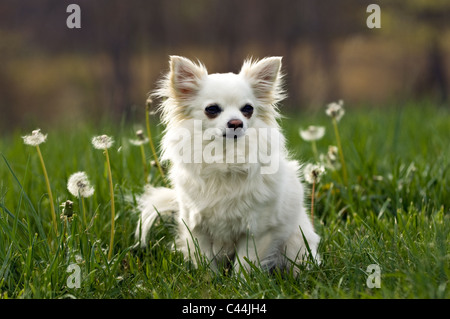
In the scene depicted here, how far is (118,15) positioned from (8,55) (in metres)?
2.90

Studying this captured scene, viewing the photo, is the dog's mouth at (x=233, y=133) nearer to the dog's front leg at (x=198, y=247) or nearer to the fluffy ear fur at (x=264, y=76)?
the fluffy ear fur at (x=264, y=76)

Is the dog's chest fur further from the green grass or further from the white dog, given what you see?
the green grass

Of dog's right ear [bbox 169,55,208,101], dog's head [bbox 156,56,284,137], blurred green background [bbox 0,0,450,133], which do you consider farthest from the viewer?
blurred green background [bbox 0,0,450,133]

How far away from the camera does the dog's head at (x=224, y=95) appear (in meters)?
2.65

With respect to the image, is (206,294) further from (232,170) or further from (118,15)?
(118,15)

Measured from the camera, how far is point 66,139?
5938 millimetres

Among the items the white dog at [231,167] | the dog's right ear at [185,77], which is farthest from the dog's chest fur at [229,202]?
the dog's right ear at [185,77]

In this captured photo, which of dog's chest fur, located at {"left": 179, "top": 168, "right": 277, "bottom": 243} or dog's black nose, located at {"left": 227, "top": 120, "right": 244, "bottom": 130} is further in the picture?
dog's chest fur, located at {"left": 179, "top": 168, "right": 277, "bottom": 243}

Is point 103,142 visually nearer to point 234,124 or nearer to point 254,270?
point 234,124

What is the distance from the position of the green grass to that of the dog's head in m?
0.67

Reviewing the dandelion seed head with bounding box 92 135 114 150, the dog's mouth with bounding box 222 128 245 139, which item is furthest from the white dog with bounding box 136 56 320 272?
the dandelion seed head with bounding box 92 135 114 150

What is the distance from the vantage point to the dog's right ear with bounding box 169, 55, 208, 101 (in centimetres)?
276
